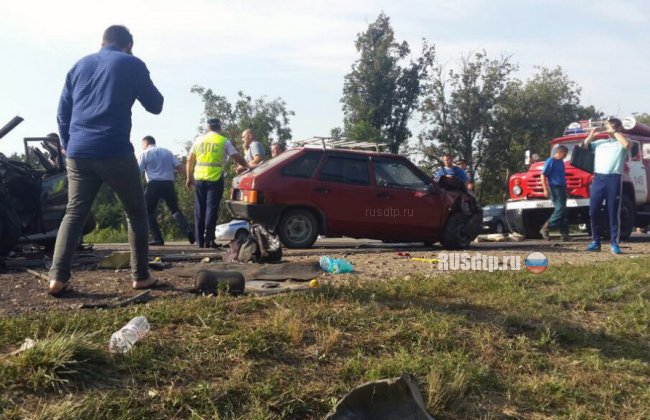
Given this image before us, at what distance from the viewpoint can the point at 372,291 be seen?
16.9 ft

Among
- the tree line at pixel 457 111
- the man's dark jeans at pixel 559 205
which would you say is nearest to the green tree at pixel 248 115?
the tree line at pixel 457 111

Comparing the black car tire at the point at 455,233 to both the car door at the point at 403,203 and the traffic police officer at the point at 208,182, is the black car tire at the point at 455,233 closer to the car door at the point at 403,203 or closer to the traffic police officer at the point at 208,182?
the car door at the point at 403,203

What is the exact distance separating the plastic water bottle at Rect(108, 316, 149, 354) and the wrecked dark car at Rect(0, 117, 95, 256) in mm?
3673

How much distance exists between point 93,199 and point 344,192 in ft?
17.3

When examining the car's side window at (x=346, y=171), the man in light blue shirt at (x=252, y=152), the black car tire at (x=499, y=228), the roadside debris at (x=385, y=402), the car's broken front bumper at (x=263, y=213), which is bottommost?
the black car tire at (x=499, y=228)

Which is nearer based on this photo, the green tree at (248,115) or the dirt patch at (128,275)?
the dirt patch at (128,275)

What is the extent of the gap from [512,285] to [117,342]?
3643mm

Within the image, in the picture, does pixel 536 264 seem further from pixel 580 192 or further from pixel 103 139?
pixel 580 192

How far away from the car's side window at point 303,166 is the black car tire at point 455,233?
7.35ft

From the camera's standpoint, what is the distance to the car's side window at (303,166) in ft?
31.9

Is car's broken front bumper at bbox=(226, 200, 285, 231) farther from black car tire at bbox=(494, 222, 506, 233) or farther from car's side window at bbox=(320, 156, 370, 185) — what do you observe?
black car tire at bbox=(494, 222, 506, 233)

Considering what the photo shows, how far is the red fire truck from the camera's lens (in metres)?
13.8

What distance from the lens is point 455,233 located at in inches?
407

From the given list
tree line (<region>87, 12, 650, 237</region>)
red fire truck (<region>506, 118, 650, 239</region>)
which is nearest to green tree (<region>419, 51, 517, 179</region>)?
tree line (<region>87, 12, 650, 237</region>)
